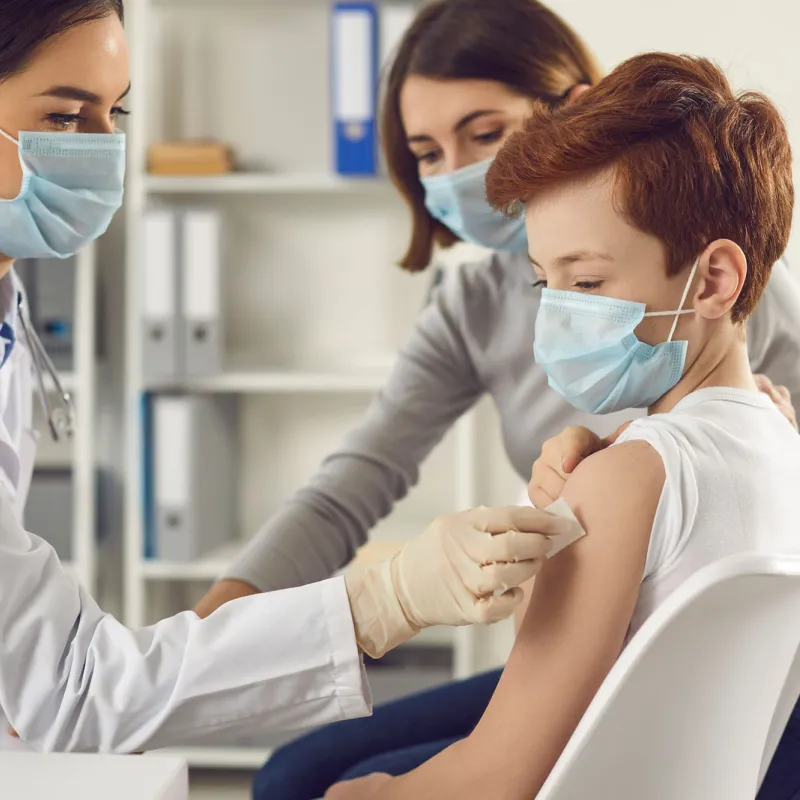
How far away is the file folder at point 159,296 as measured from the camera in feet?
7.69

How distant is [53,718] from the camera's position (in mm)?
877

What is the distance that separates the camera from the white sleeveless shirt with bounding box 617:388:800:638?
82 cm

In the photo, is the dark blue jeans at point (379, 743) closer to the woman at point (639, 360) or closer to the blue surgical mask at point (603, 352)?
the woman at point (639, 360)

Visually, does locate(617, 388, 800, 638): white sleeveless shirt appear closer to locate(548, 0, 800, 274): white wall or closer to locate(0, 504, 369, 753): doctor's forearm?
locate(0, 504, 369, 753): doctor's forearm

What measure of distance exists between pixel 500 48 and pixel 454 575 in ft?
2.65

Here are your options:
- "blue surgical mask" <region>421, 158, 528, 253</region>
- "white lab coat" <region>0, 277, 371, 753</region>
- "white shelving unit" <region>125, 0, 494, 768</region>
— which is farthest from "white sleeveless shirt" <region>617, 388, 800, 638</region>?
"white shelving unit" <region>125, 0, 494, 768</region>

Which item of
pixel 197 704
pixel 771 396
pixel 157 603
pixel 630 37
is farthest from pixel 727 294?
pixel 157 603

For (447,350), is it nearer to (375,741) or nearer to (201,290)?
(375,741)

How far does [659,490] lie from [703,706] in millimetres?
173

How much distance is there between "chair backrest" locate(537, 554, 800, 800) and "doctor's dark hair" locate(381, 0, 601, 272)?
0.78 m

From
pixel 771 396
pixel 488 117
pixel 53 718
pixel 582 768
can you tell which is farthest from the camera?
pixel 488 117

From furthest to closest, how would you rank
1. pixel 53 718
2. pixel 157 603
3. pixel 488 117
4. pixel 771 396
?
pixel 157 603
pixel 488 117
pixel 771 396
pixel 53 718

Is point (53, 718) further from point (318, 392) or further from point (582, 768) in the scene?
point (318, 392)

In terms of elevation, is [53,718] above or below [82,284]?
below
